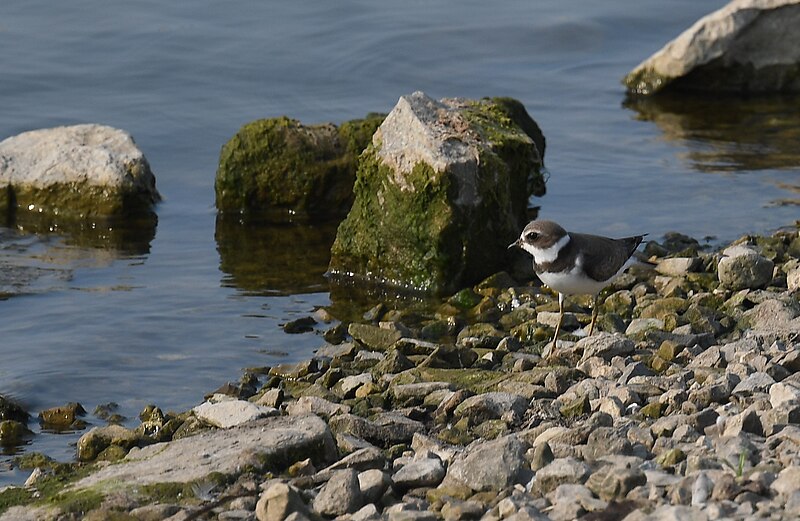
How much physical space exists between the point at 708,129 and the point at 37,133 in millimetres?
8872

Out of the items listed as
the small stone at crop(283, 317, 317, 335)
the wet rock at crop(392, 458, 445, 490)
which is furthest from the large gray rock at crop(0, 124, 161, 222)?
the wet rock at crop(392, 458, 445, 490)

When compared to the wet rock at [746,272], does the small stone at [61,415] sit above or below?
below

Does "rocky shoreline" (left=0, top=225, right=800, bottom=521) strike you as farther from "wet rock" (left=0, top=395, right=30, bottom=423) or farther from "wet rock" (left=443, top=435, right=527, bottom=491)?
"wet rock" (left=0, top=395, right=30, bottom=423)

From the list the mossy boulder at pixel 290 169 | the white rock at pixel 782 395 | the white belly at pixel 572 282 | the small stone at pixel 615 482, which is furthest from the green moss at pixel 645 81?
the small stone at pixel 615 482

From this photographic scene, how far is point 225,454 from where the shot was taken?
6.17 m

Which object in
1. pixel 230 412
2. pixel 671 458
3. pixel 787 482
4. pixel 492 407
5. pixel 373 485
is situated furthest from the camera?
pixel 230 412

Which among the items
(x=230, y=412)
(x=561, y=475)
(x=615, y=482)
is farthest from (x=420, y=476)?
(x=230, y=412)

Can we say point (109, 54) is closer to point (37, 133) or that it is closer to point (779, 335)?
point (37, 133)

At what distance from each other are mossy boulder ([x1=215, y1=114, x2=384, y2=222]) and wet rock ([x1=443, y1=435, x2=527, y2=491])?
7.87 metres

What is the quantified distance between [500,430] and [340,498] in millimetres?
1392

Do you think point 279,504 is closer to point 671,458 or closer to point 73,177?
point 671,458

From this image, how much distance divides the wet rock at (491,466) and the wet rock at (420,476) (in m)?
0.05

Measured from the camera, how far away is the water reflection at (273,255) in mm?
11531

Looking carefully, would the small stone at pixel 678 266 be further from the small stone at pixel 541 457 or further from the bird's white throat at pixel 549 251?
the small stone at pixel 541 457
